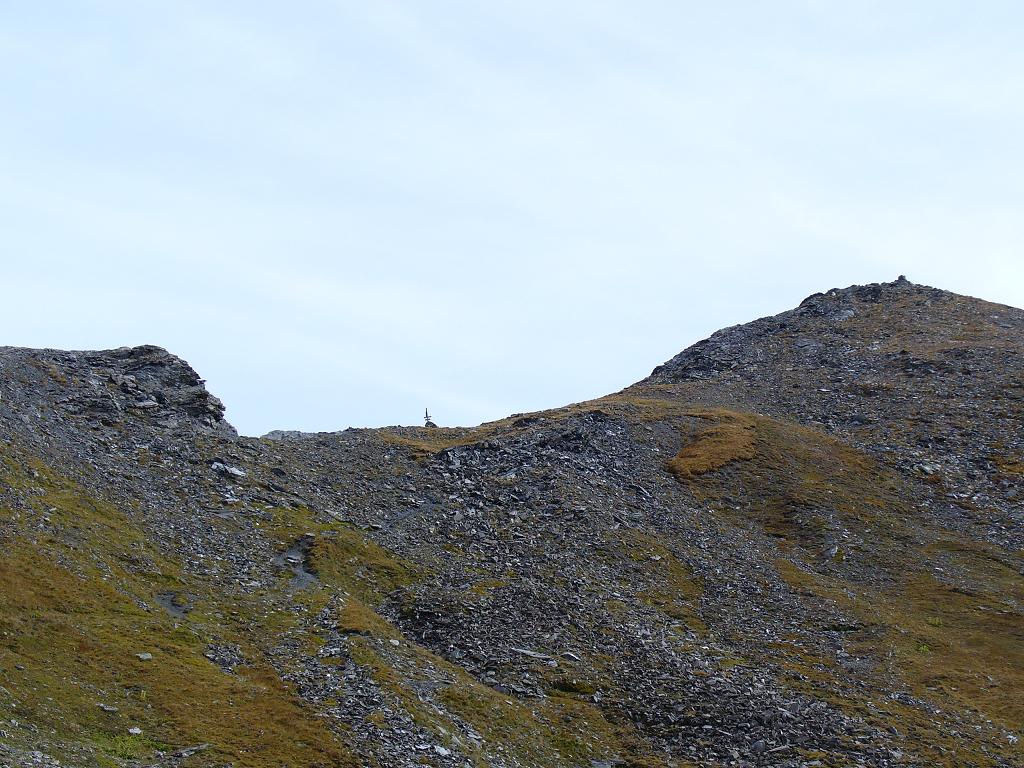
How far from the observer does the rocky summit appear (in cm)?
4078

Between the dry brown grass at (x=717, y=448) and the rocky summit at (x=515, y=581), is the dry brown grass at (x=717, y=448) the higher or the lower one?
the higher one

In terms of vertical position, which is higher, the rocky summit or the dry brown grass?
the dry brown grass

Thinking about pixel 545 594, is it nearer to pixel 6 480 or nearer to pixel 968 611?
pixel 968 611

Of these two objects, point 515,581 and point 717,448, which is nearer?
point 515,581

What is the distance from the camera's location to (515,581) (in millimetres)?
57750

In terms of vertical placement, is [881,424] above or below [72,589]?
above

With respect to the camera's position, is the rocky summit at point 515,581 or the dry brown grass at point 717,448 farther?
the dry brown grass at point 717,448

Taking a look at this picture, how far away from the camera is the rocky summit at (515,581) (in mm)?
40781

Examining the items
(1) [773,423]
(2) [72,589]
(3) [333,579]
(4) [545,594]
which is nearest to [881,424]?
(1) [773,423]

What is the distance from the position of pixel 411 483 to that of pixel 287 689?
30.4 m

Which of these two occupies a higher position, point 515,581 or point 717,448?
point 717,448

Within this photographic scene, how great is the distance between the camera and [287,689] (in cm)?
4197

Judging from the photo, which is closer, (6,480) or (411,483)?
(6,480)

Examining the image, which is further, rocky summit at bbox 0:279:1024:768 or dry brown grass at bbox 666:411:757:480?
dry brown grass at bbox 666:411:757:480
